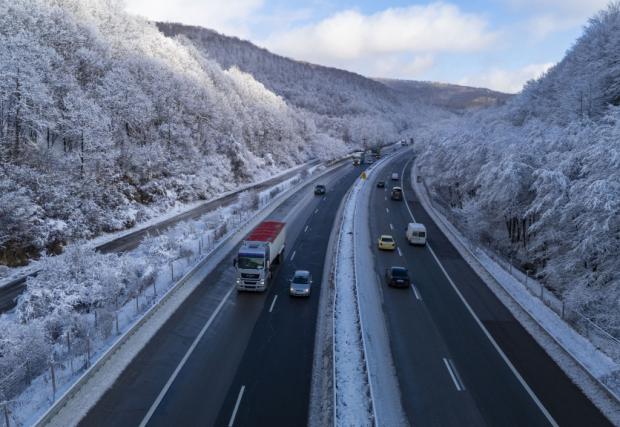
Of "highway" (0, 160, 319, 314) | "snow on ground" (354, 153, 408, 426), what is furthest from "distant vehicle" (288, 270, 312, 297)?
"highway" (0, 160, 319, 314)

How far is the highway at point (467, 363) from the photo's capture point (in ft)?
47.5

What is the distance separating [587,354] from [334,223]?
2867 cm

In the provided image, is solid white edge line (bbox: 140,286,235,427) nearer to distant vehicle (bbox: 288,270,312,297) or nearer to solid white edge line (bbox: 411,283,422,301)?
distant vehicle (bbox: 288,270,312,297)

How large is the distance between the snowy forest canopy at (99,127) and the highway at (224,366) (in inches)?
739

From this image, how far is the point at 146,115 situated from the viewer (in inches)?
2322

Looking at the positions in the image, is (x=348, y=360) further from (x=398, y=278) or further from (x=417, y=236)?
(x=417, y=236)

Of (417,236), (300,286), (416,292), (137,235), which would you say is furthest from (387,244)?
(137,235)

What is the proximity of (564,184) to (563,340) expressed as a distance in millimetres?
13696

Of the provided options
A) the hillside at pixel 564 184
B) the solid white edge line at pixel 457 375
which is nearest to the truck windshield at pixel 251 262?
the solid white edge line at pixel 457 375

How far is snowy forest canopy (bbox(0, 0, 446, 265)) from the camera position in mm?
36750

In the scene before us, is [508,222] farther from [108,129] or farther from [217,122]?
[217,122]

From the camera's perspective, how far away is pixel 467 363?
17.7 m

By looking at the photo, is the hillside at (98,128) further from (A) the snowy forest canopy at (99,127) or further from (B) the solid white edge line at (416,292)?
(B) the solid white edge line at (416,292)

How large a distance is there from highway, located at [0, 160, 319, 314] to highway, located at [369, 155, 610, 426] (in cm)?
2169
